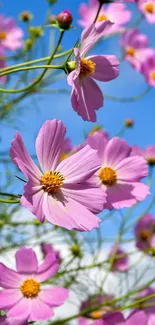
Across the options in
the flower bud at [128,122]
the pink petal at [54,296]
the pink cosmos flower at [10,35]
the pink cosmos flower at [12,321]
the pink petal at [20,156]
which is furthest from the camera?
the pink cosmos flower at [10,35]

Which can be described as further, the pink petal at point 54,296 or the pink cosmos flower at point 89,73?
the pink petal at point 54,296

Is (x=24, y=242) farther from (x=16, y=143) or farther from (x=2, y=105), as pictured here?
(x=16, y=143)

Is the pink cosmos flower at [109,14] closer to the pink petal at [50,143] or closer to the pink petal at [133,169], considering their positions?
the pink petal at [133,169]

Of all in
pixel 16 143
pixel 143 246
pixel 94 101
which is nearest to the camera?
pixel 16 143

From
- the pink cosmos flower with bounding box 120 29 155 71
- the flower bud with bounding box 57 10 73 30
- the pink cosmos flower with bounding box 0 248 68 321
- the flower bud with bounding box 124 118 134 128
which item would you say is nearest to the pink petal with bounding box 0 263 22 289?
the pink cosmos flower with bounding box 0 248 68 321

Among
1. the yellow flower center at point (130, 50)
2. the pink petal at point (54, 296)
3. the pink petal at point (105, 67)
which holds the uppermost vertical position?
the pink petal at point (105, 67)

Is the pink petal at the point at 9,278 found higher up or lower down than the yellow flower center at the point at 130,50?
lower down

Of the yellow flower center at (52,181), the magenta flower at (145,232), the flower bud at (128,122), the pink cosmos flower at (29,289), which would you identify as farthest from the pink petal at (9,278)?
the flower bud at (128,122)

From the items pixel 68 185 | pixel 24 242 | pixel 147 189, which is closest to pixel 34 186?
pixel 68 185
